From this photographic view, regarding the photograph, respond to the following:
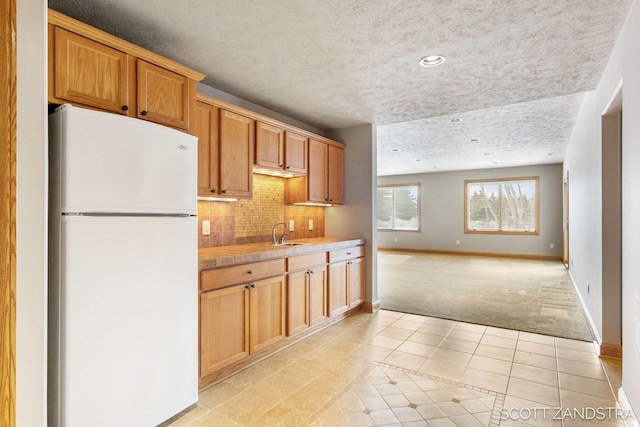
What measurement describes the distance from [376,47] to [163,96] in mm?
1455

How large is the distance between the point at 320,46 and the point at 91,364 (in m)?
2.29

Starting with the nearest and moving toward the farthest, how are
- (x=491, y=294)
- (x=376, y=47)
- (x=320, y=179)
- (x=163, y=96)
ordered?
1. (x=163, y=96)
2. (x=376, y=47)
3. (x=320, y=179)
4. (x=491, y=294)

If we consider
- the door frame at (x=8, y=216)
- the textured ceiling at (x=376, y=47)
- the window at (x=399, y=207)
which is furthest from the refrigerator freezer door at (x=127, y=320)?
the window at (x=399, y=207)

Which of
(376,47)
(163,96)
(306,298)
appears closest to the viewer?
(163,96)

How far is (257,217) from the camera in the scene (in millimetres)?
3654

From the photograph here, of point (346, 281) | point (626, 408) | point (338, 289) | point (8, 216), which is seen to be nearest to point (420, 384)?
point (626, 408)

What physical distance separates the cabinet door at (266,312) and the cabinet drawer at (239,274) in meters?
0.06

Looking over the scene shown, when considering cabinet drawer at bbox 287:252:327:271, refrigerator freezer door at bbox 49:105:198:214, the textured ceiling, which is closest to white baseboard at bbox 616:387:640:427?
the textured ceiling

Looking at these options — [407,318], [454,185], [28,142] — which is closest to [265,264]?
[28,142]

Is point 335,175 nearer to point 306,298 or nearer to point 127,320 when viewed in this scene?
point 306,298

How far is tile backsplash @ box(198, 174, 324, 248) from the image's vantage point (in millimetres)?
3141

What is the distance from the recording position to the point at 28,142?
4.75 feet

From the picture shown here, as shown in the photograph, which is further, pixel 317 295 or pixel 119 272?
pixel 317 295

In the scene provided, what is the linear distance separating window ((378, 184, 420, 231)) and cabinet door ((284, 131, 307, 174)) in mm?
7554
